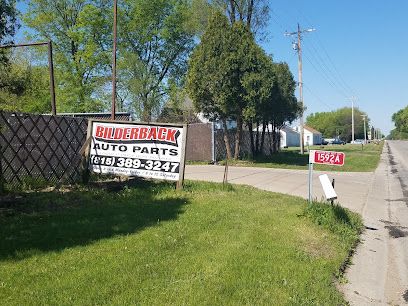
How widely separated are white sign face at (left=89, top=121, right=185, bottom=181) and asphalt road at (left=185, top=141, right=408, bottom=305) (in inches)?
146

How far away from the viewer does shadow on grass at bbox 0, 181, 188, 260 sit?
633cm

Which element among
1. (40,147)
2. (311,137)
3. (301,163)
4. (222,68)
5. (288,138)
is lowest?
(301,163)

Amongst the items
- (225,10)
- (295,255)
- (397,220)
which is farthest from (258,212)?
(225,10)

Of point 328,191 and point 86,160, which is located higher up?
point 86,160

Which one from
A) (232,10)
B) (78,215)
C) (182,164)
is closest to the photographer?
(78,215)

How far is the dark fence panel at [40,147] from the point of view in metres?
11.6

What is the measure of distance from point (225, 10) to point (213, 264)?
76.3 ft

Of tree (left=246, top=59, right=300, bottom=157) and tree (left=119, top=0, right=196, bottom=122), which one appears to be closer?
tree (left=246, top=59, right=300, bottom=157)

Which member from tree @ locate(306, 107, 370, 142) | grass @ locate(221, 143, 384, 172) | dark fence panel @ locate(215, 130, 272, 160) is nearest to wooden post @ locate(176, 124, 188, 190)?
grass @ locate(221, 143, 384, 172)

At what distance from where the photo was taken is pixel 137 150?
1209cm

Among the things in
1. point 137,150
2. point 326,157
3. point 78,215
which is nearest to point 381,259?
point 326,157

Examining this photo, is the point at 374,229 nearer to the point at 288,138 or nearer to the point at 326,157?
the point at 326,157

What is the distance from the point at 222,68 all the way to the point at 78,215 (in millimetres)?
15443

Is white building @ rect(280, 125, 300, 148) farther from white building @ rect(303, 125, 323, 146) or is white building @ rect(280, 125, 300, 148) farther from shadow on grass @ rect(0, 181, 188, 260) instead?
shadow on grass @ rect(0, 181, 188, 260)
